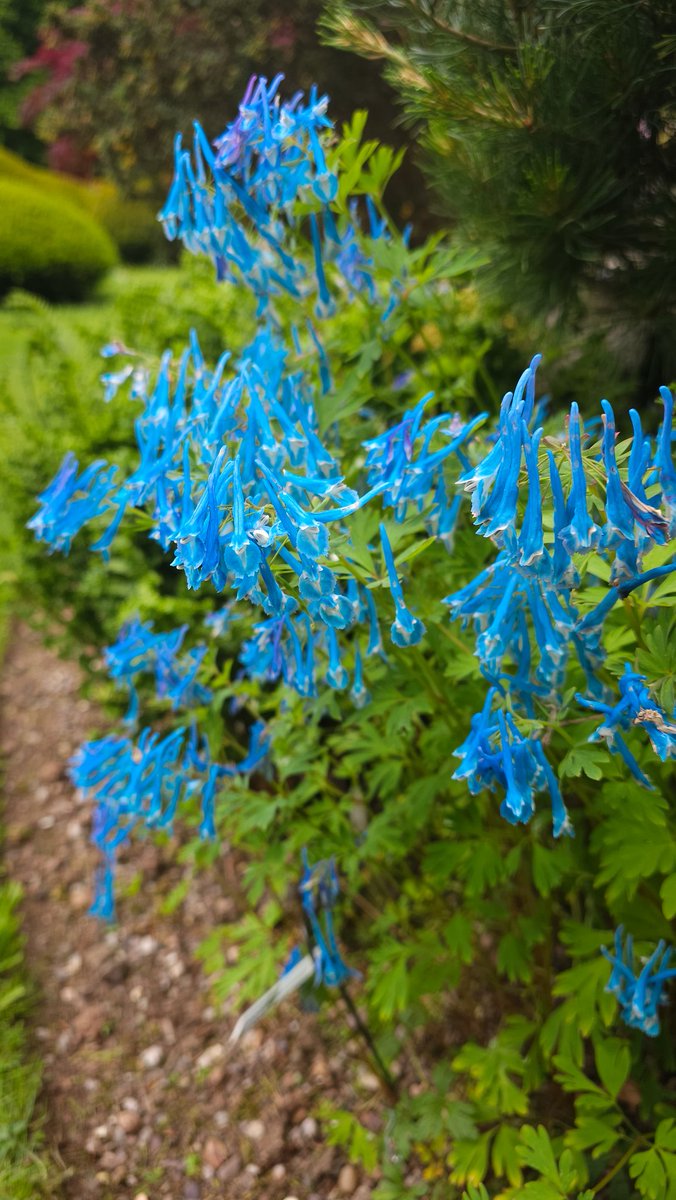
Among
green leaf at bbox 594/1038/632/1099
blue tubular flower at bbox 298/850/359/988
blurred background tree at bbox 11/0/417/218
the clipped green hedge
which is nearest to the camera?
green leaf at bbox 594/1038/632/1099

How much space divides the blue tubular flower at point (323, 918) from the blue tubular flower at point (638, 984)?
607mm

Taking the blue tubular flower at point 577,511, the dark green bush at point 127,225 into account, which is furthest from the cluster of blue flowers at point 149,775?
the dark green bush at point 127,225

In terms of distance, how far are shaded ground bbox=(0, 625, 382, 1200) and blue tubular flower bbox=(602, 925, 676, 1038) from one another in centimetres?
102

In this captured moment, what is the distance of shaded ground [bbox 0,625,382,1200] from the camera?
2.20m

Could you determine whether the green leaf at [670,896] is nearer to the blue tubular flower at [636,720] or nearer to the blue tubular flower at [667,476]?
the blue tubular flower at [636,720]

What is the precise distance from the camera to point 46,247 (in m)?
13.2

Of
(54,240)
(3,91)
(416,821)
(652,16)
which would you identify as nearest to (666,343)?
(652,16)

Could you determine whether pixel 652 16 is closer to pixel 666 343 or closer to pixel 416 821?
pixel 666 343

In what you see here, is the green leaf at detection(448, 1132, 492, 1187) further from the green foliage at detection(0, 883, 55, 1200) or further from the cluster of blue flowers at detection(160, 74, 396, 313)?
the cluster of blue flowers at detection(160, 74, 396, 313)

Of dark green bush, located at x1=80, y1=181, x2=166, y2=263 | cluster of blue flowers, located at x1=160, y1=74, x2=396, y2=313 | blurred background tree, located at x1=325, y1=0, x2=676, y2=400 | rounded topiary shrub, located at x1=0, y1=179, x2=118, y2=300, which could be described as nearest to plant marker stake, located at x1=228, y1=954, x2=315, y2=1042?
cluster of blue flowers, located at x1=160, y1=74, x2=396, y2=313

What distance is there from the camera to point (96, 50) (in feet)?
18.4

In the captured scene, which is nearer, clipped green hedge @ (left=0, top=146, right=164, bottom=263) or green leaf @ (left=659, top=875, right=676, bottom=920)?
green leaf @ (left=659, top=875, right=676, bottom=920)

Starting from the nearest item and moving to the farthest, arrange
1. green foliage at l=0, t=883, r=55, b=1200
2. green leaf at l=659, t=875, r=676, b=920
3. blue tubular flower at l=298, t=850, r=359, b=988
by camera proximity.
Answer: green leaf at l=659, t=875, r=676, b=920 < blue tubular flower at l=298, t=850, r=359, b=988 < green foliage at l=0, t=883, r=55, b=1200

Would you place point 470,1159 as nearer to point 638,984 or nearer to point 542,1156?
point 542,1156
